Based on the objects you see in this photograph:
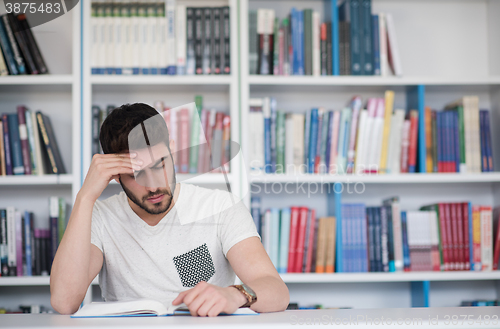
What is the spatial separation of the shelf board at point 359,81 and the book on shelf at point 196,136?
0.25m

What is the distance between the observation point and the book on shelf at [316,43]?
2.02 m

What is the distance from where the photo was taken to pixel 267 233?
197 cm

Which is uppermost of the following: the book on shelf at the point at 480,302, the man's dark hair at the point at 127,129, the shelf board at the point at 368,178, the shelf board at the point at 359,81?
the shelf board at the point at 359,81

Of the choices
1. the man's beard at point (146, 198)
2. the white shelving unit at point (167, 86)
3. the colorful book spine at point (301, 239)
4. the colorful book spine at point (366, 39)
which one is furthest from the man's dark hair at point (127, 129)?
the colorful book spine at point (366, 39)

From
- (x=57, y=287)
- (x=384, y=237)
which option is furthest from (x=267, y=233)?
(x=57, y=287)

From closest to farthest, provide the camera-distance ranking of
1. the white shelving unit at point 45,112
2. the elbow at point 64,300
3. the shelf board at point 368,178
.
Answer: the elbow at point 64,300 → the shelf board at point 368,178 → the white shelving unit at point 45,112

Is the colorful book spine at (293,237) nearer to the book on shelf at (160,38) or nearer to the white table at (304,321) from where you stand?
the book on shelf at (160,38)

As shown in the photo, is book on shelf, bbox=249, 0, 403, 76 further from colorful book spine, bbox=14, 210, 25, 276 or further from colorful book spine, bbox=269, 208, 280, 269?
colorful book spine, bbox=14, 210, 25, 276

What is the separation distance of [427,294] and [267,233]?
2.43ft

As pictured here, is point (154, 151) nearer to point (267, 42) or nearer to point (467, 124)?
point (267, 42)

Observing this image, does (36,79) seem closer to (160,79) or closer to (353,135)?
Result: (160,79)

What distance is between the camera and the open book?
80cm

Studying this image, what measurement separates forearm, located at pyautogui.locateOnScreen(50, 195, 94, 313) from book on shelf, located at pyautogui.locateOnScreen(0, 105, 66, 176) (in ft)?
3.02

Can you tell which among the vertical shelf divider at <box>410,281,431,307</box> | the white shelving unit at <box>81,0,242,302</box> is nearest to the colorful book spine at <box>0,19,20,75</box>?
the white shelving unit at <box>81,0,242,302</box>
